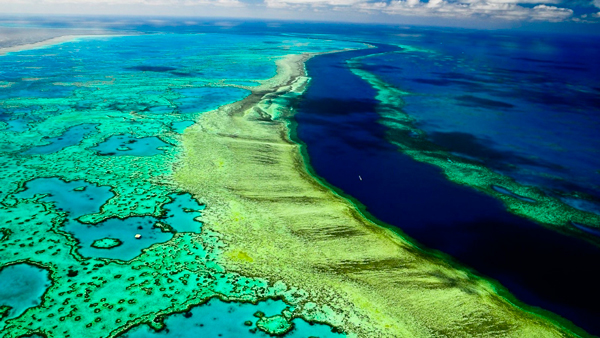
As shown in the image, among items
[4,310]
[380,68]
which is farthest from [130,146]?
[380,68]

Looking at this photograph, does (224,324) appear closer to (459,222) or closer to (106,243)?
(106,243)

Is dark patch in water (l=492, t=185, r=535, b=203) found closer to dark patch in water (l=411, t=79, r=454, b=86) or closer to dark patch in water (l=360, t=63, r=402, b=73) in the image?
dark patch in water (l=411, t=79, r=454, b=86)

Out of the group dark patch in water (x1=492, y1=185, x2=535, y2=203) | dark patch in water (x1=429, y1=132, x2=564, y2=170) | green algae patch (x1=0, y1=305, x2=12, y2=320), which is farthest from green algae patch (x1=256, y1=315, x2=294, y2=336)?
dark patch in water (x1=429, y1=132, x2=564, y2=170)

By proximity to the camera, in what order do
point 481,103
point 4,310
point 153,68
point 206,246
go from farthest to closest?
point 153,68
point 481,103
point 206,246
point 4,310

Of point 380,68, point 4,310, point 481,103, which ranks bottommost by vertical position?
point 4,310

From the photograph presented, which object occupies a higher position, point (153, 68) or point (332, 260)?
point (153, 68)

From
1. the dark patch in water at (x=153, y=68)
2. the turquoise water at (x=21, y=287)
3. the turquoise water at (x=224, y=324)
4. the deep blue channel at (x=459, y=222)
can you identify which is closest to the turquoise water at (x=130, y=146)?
the deep blue channel at (x=459, y=222)
